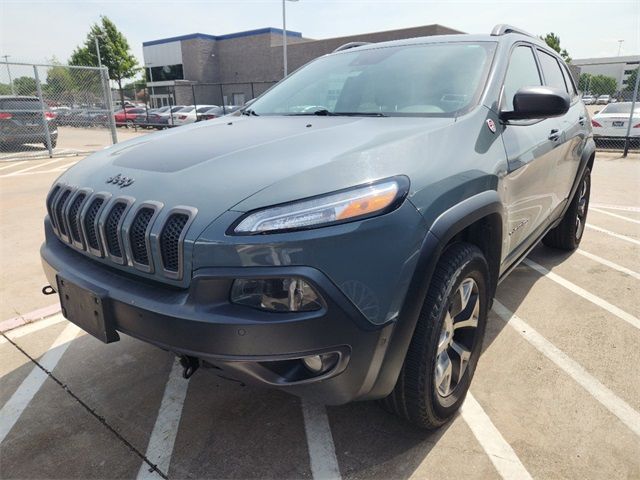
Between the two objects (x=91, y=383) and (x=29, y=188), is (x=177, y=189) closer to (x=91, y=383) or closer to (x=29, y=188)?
(x=91, y=383)

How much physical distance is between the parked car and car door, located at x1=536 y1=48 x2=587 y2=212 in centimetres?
1113

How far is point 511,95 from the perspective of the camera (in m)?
2.71

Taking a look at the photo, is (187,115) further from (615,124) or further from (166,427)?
(166,427)

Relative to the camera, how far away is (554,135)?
320cm

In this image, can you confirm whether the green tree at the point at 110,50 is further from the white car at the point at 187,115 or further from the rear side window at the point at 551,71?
the rear side window at the point at 551,71

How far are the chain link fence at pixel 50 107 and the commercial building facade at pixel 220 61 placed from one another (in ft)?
74.7

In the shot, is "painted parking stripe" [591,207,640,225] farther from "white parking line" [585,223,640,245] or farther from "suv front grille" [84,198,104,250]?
"suv front grille" [84,198,104,250]

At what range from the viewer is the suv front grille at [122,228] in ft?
5.52

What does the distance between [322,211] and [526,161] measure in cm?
156

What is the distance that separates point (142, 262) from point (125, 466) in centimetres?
92

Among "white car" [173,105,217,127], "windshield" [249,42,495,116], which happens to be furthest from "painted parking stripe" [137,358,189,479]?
"white car" [173,105,217,127]

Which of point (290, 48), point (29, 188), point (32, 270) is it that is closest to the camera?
point (32, 270)

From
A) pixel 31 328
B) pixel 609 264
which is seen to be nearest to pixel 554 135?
pixel 609 264

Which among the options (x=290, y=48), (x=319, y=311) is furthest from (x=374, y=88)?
(x=290, y=48)
